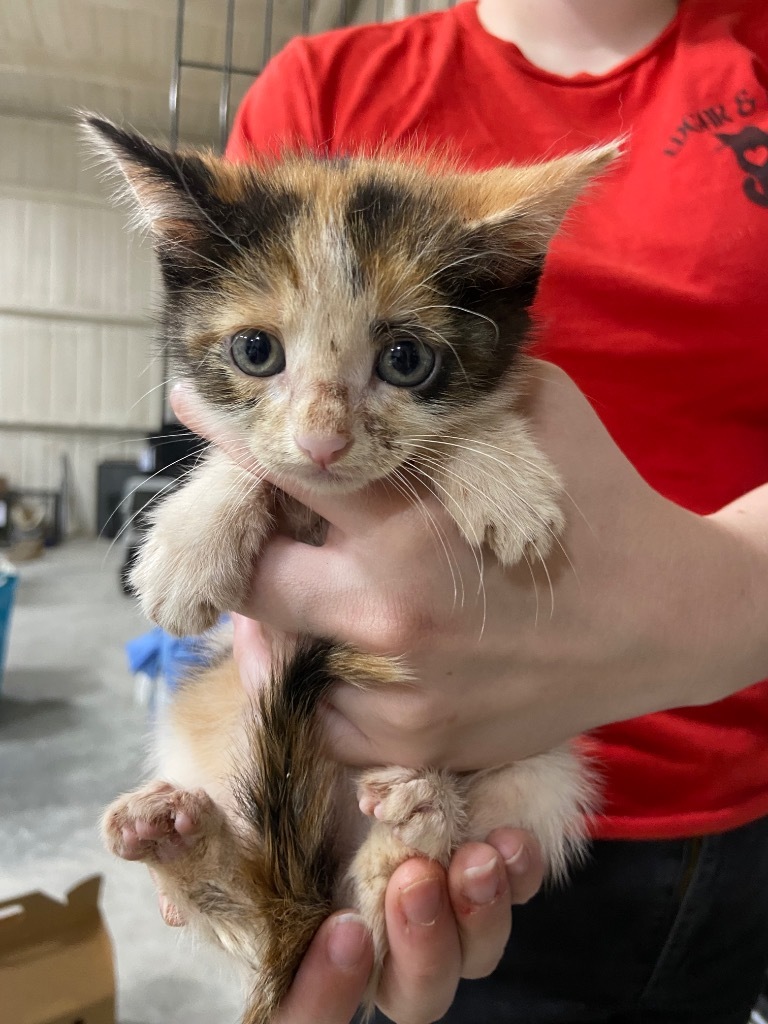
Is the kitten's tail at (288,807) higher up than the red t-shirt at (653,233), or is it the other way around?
the red t-shirt at (653,233)

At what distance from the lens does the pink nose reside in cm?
60

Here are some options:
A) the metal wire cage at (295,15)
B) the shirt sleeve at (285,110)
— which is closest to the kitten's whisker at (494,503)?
the shirt sleeve at (285,110)

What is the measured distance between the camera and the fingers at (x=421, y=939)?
0.67 m

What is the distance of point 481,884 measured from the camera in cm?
67

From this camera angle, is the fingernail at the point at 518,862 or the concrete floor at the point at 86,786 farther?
the concrete floor at the point at 86,786

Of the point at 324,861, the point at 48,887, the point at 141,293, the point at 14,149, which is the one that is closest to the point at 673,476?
the point at 324,861

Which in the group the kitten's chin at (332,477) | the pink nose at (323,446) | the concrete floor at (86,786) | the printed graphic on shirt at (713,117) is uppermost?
the printed graphic on shirt at (713,117)

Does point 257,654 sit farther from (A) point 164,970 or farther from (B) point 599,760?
Answer: (A) point 164,970

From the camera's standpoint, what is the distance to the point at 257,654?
0.81 metres

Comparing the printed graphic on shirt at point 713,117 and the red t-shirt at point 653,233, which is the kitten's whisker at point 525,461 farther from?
the printed graphic on shirt at point 713,117

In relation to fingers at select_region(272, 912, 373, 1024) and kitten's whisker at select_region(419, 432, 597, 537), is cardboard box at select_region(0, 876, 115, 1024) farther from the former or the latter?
kitten's whisker at select_region(419, 432, 597, 537)

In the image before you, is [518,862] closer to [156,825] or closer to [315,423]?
[156,825]

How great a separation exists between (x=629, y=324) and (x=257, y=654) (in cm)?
62

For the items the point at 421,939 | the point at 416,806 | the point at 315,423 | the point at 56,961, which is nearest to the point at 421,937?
the point at 421,939
